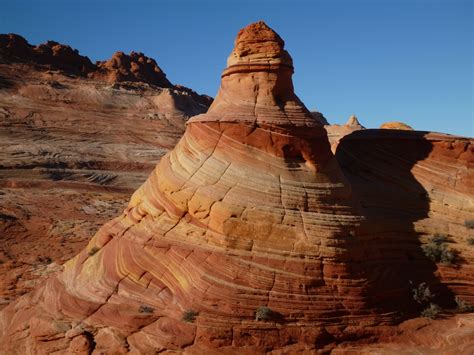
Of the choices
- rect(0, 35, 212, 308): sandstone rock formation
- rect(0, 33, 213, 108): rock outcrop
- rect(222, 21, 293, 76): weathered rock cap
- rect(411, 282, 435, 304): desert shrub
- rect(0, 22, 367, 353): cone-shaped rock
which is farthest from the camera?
rect(0, 33, 213, 108): rock outcrop

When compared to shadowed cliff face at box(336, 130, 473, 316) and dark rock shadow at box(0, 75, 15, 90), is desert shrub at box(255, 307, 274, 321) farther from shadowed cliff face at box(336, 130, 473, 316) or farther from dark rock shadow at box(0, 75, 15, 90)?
dark rock shadow at box(0, 75, 15, 90)

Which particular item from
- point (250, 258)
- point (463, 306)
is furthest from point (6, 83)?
point (463, 306)

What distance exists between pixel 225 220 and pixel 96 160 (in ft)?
99.4

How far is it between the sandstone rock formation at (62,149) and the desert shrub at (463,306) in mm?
12827

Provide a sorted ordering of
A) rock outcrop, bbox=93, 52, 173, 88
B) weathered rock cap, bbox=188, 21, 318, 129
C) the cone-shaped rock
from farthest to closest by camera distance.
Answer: rock outcrop, bbox=93, 52, 173, 88 < weathered rock cap, bbox=188, 21, 318, 129 < the cone-shaped rock

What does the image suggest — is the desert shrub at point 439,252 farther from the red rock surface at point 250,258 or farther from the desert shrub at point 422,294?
the desert shrub at point 422,294

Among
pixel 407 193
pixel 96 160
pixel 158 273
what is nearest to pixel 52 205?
pixel 96 160

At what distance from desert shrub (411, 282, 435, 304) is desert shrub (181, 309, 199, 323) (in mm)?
5285

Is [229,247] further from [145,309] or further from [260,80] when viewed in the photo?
[260,80]

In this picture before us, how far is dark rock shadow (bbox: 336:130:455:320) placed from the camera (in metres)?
10.1

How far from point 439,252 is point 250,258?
556 cm

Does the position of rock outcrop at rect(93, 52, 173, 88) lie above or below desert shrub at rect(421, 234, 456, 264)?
above

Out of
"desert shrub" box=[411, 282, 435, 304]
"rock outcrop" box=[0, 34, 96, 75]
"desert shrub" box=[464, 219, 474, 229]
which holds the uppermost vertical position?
"rock outcrop" box=[0, 34, 96, 75]

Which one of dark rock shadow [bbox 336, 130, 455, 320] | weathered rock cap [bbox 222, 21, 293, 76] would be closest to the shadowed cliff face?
dark rock shadow [bbox 336, 130, 455, 320]
